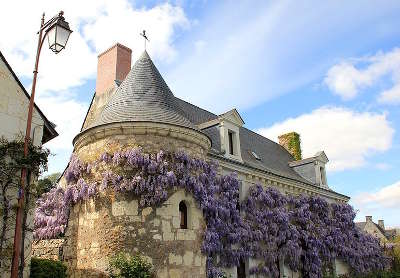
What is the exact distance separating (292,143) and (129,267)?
54.0ft

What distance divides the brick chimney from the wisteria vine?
16.9 ft

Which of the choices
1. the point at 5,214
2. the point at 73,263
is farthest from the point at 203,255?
the point at 5,214

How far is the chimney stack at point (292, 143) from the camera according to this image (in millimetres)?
24016

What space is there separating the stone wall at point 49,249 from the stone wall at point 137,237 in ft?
1.79

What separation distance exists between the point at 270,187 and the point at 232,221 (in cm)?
324

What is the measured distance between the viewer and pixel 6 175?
314 inches

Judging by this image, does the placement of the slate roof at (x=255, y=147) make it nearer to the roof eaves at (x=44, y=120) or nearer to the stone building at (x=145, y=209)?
the stone building at (x=145, y=209)

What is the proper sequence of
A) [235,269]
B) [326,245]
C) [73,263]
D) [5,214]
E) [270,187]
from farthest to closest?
[326,245] < [270,187] < [235,269] < [73,263] < [5,214]

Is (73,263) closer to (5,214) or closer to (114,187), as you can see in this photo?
(114,187)

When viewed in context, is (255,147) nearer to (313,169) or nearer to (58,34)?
(313,169)

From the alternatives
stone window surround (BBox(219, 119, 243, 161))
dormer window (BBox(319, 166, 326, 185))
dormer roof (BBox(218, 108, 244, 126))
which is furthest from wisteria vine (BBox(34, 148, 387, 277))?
dormer roof (BBox(218, 108, 244, 126))

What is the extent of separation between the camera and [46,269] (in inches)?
357

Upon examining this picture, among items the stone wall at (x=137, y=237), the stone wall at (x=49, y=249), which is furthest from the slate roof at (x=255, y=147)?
the stone wall at (x=49, y=249)

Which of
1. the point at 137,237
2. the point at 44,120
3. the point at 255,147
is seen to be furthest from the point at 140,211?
the point at 255,147
